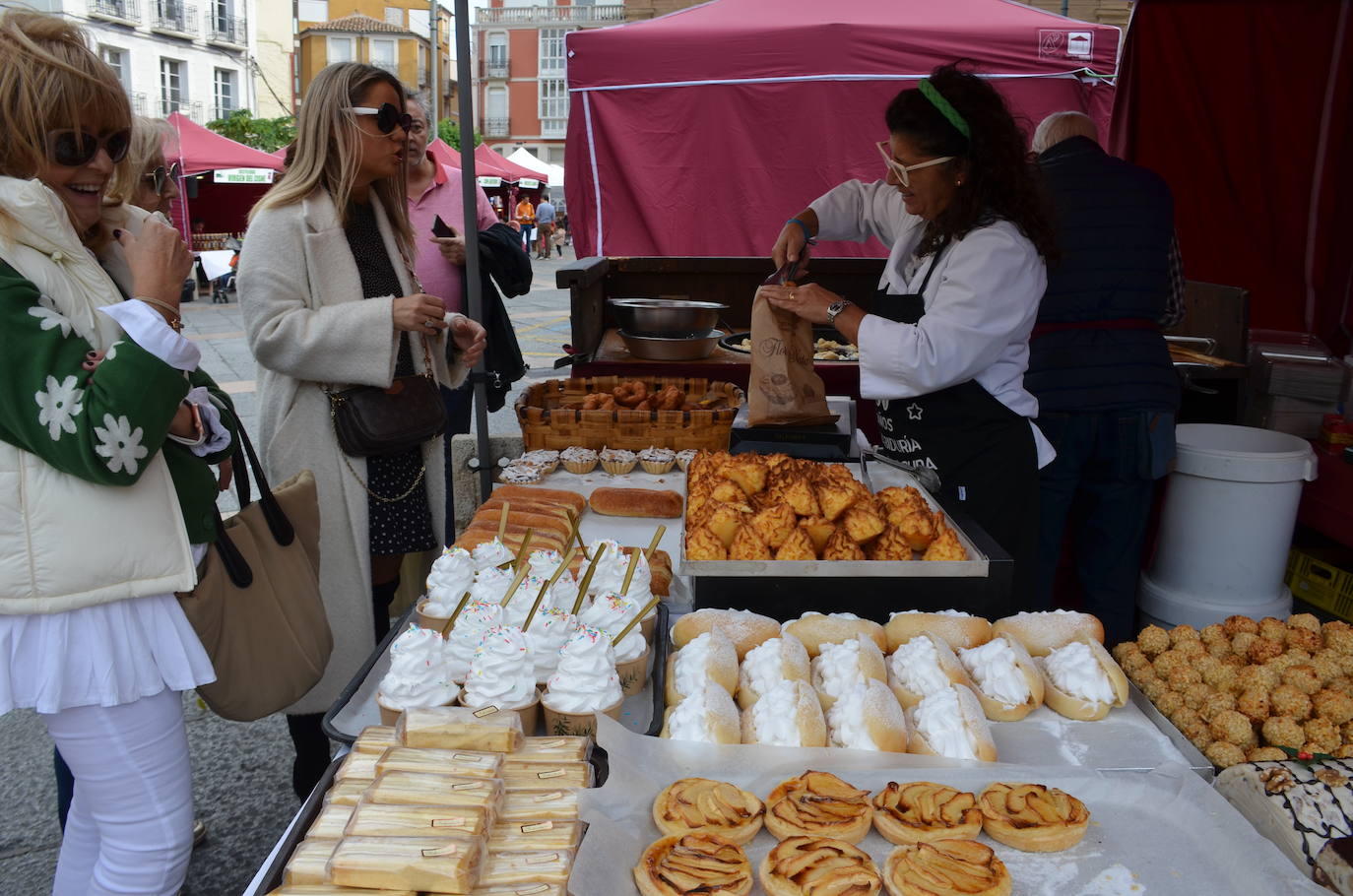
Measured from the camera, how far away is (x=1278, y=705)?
1.86m

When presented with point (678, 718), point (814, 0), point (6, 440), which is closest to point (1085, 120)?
point (814, 0)

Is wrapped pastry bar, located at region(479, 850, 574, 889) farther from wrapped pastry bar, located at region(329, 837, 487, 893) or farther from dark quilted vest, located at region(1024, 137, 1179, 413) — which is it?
dark quilted vest, located at region(1024, 137, 1179, 413)

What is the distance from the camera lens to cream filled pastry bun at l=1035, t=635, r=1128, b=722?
174cm

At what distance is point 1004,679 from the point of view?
174 cm

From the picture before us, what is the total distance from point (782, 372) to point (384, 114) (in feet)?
4.69

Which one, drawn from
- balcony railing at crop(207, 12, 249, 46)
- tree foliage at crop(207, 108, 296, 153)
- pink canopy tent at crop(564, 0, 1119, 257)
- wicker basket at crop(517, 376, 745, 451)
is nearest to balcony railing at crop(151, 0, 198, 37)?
balcony railing at crop(207, 12, 249, 46)

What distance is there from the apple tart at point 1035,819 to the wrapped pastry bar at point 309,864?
37.8 inches

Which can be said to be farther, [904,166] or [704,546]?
[904,166]

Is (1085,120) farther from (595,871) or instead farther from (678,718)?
(595,871)

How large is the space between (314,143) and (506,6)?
209 ft

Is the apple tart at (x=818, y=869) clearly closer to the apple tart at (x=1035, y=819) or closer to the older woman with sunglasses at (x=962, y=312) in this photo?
the apple tart at (x=1035, y=819)

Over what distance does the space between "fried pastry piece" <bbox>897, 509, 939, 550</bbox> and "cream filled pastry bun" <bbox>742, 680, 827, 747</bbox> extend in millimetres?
580

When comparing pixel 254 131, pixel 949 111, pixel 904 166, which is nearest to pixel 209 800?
pixel 904 166

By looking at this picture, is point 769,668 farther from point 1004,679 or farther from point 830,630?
point 1004,679
